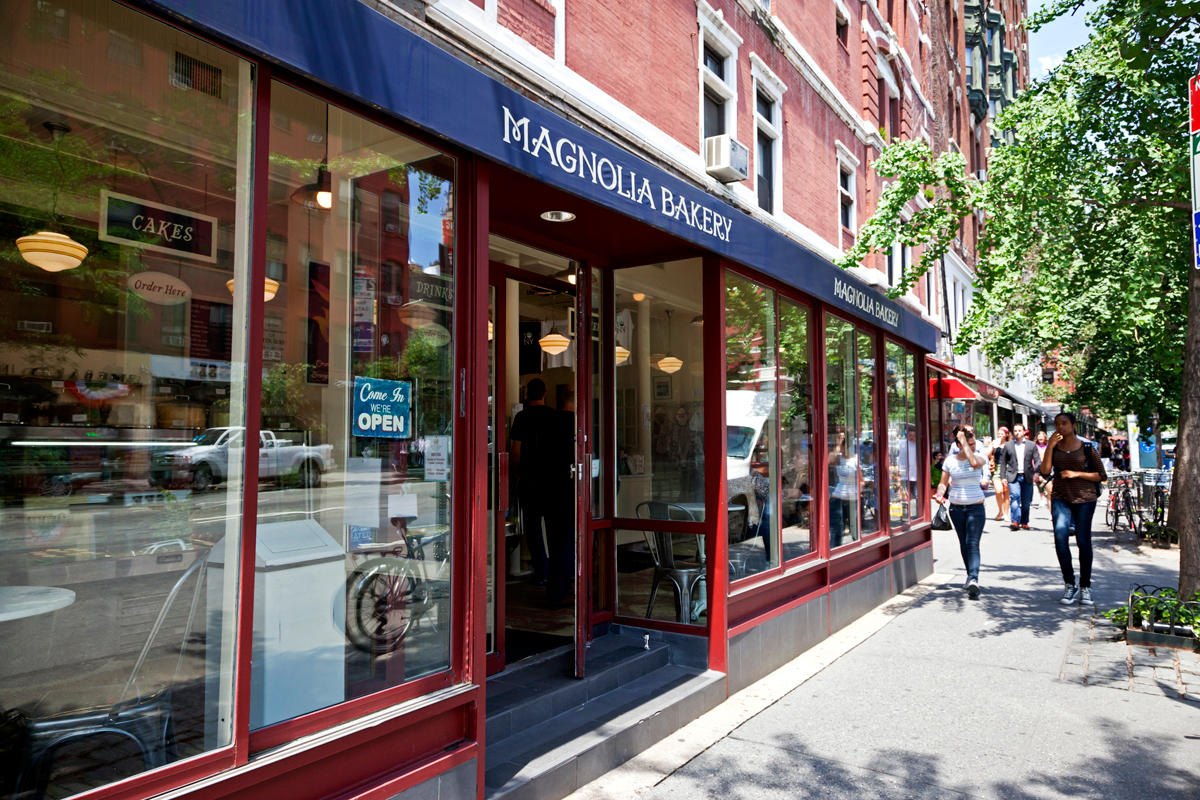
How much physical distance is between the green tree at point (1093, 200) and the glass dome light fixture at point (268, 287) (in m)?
7.26

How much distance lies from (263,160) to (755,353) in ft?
16.3

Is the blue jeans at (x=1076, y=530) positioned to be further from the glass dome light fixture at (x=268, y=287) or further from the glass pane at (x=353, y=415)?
the glass dome light fixture at (x=268, y=287)

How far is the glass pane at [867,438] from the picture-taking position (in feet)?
32.4

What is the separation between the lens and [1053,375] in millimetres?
51875

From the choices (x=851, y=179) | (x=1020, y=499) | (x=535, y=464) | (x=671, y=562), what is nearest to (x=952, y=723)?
(x=671, y=562)

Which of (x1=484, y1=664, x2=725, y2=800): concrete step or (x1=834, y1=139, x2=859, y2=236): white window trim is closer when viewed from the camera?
(x1=484, y1=664, x2=725, y2=800): concrete step

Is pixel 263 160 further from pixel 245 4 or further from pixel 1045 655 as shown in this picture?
pixel 1045 655

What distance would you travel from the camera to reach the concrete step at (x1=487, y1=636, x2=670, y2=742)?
4664 mm

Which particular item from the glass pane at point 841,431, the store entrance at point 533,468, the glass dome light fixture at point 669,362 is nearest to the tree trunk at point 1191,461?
the glass pane at point 841,431

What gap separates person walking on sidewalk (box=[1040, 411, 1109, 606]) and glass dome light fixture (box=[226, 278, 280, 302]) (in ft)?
27.5

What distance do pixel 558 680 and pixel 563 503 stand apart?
157 centimetres

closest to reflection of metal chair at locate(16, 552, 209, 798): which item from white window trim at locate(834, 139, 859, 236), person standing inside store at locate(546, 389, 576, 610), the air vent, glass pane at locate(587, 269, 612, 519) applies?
the air vent

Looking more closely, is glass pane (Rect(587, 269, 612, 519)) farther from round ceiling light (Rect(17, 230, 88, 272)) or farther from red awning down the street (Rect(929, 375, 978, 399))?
red awning down the street (Rect(929, 375, 978, 399))

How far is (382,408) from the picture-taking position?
152 inches
